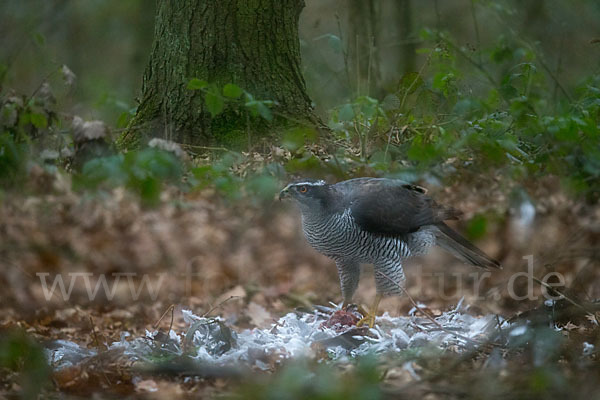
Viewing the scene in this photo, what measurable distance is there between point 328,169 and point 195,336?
5.74 ft

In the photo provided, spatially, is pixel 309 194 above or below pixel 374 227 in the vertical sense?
above

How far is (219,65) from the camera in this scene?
5445mm

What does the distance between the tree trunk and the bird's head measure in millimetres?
1699

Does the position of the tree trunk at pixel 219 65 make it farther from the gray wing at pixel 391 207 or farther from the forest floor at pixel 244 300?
the gray wing at pixel 391 207

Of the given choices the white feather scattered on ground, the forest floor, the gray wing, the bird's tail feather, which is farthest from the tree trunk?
→ the white feather scattered on ground

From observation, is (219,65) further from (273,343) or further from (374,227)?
(273,343)

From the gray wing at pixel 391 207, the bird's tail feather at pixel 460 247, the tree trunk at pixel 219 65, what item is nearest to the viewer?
the gray wing at pixel 391 207

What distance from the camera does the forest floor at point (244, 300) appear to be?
3307mm

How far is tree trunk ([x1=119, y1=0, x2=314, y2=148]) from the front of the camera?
5.43m

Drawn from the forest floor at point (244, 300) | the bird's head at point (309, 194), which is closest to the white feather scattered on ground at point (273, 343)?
the forest floor at point (244, 300)

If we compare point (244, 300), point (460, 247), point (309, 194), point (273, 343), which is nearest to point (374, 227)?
point (309, 194)

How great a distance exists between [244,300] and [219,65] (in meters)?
1.90

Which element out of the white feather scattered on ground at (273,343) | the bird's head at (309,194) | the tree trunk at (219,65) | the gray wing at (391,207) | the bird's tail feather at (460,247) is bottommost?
the white feather scattered on ground at (273,343)

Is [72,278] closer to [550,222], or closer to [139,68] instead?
[550,222]
